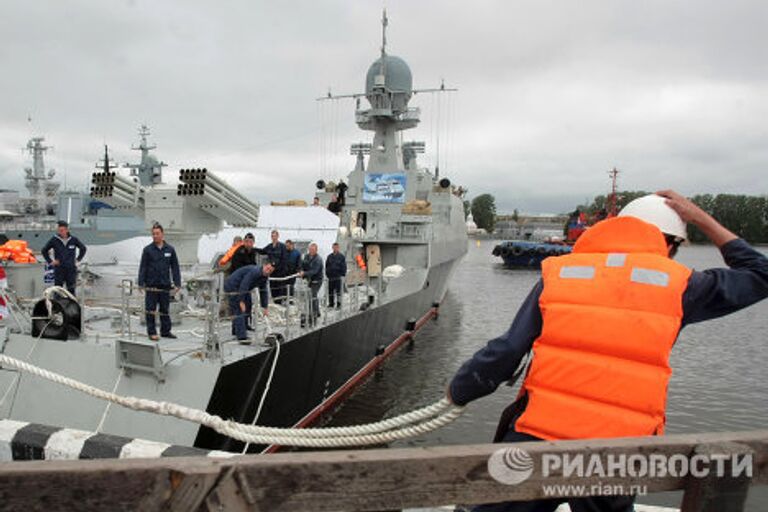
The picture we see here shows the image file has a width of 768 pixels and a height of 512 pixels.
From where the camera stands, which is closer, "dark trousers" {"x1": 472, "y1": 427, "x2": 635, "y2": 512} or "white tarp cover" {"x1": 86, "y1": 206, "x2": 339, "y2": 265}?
"dark trousers" {"x1": 472, "y1": 427, "x2": 635, "y2": 512}

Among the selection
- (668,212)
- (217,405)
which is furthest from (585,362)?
(217,405)

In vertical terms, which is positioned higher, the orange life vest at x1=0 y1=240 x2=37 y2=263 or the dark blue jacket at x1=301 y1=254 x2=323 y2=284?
the orange life vest at x1=0 y1=240 x2=37 y2=263

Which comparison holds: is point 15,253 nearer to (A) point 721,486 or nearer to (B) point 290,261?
(B) point 290,261

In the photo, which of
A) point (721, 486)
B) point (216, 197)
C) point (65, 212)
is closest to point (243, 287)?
point (216, 197)

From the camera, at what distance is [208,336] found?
6.29 metres

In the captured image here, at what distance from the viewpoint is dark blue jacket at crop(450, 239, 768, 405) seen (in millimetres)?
2078

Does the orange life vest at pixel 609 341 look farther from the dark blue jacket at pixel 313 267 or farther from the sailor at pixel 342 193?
the sailor at pixel 342 193

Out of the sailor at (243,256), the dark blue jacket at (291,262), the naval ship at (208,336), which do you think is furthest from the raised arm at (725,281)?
the dark blue jacket at (291,262)

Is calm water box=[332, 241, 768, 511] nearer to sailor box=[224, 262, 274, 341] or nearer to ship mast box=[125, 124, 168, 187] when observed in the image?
sailor box=[224, 262, 274, 341]

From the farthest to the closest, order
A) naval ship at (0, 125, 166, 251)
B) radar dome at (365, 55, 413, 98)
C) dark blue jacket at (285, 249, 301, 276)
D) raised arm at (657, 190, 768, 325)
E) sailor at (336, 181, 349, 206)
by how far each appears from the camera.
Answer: naval ship at (0, 125, 166, 251) < radar dome at (365, 55, 413, 98) < sailor at (336, 181, 349, 206) < dark blue jacket at (285, 249, 301, 276) < raised arm at (657, 190, 768, 325)

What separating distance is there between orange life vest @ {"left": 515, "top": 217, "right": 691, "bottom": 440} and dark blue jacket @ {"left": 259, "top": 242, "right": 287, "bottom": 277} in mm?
8076

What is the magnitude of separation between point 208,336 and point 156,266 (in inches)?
62.0

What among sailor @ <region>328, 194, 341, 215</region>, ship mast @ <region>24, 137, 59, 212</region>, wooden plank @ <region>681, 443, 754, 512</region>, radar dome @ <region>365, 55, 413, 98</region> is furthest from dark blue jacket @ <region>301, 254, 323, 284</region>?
ship mast @ <region>24, 137, 59, 212</region>

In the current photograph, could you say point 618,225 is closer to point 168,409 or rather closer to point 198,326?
point 168,409
